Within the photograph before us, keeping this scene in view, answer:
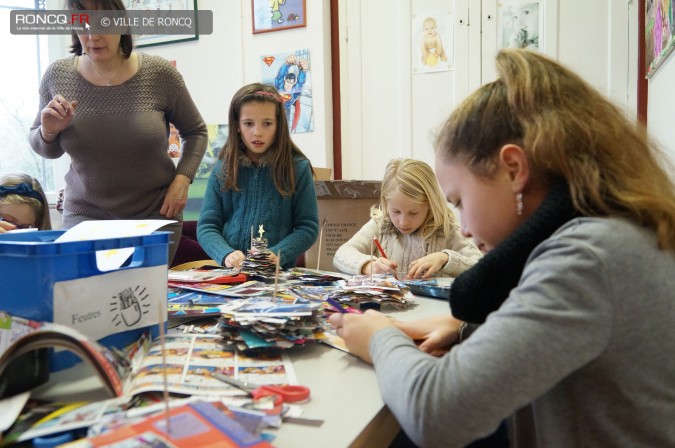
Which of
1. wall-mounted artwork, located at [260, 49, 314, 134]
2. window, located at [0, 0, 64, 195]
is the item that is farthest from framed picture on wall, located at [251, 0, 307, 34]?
window, located at [0, 0, 64, 195]

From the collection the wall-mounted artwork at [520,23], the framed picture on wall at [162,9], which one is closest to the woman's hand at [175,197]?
the wall-mounted artwork at [520,23]

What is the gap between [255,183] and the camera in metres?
1.80

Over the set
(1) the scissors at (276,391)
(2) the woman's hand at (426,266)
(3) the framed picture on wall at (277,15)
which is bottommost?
(2) the woman's hand at (426,266)

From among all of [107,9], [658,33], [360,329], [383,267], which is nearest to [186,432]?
[360,329]

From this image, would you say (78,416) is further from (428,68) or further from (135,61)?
(428,68)

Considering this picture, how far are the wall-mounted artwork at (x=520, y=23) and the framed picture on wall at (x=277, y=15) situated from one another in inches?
45.8

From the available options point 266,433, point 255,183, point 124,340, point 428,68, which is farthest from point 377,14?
point 266,433

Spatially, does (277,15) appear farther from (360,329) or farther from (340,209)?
(360,329)

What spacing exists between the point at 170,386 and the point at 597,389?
50 centimetres

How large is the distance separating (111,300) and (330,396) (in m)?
0.36

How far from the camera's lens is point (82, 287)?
71 cm

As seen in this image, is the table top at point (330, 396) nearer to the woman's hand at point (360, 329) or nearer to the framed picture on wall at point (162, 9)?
the woman's hand at point (360, 329)

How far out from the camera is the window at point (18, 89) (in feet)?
11.2

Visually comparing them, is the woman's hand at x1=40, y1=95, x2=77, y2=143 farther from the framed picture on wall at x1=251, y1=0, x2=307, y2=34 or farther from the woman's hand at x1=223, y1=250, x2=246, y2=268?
the framed picture on wall at x1=251, y1=0, x2=307, y2=34
